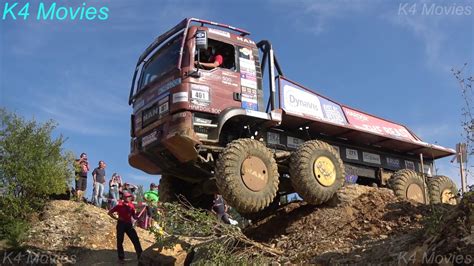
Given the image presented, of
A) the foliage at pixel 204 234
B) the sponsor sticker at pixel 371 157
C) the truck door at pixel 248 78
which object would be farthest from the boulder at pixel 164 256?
the sponsor sticker at pixel 371 157

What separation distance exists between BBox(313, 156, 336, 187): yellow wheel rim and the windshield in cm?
303

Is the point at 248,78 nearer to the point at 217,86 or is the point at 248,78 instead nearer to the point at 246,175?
the point at 217,86

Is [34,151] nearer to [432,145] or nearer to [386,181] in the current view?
[386,181]

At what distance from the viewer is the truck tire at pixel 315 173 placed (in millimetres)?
8695

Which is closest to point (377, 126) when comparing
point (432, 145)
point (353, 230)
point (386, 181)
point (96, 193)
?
point (386, 181)

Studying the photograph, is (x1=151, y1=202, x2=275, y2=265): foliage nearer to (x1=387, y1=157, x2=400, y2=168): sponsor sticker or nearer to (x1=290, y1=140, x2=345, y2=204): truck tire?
(x1=290, y1=140, x2=345, y2=204): truck tire

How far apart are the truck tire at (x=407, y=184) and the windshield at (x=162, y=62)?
18.3ft

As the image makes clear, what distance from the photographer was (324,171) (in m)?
9.04

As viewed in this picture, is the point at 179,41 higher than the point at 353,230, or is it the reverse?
the point at 179,41

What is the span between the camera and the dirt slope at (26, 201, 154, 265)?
11445 millimetres

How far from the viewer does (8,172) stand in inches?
527

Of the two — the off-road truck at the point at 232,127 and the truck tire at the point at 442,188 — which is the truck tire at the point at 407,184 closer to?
the off-road truck at the point at 232,127

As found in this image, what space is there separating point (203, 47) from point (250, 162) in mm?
2015

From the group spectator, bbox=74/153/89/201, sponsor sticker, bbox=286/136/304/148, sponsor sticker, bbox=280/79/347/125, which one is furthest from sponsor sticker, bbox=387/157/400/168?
spectator, bbox=74/153/89/201
